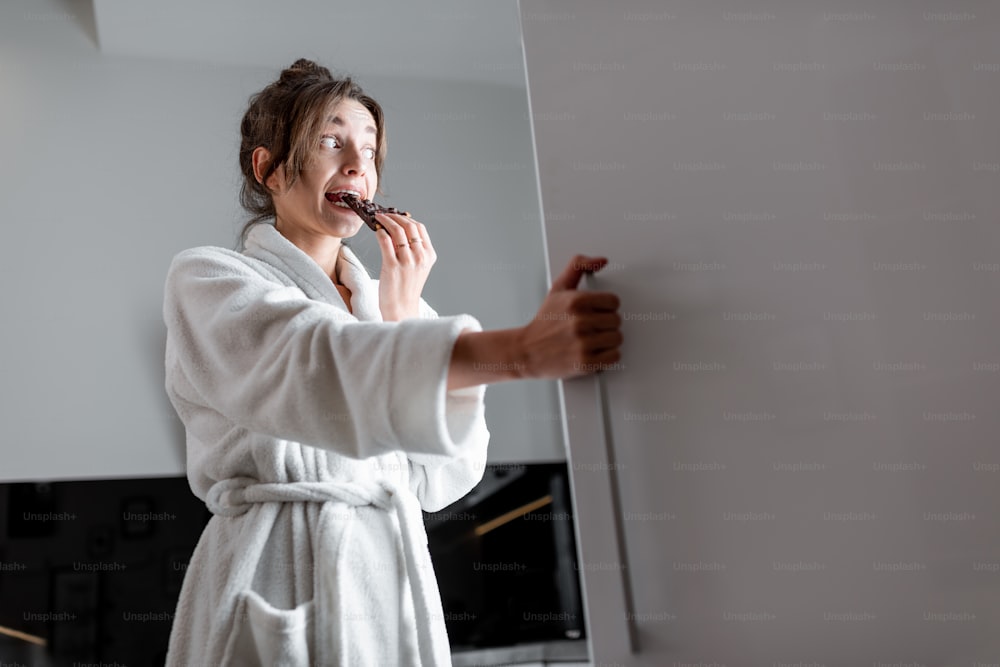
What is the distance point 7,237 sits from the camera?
1.88m

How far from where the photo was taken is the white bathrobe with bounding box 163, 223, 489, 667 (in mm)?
725

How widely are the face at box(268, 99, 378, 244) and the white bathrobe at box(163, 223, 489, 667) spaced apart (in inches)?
4.6

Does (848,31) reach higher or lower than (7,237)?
lower

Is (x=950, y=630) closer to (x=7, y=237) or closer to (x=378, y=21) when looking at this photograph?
(x=378, y=21)

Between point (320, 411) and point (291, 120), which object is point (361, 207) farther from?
point (320, 411)

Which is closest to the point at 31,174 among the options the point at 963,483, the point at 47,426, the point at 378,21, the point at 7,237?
the point at 7,237

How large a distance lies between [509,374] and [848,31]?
409mm

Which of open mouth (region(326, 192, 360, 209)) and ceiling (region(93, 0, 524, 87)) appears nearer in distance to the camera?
open mouth (region(326, 192, 360, 209))

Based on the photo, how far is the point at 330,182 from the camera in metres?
1.05

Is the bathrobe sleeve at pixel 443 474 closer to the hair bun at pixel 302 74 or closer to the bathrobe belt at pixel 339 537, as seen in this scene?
the bathrobe belt at pixel 339 537

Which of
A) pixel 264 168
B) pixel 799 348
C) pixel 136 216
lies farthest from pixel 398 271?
pixel 136 216

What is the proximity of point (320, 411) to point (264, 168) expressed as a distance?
50cm

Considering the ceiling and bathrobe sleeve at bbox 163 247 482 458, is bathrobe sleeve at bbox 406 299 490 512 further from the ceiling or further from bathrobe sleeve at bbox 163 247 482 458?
the ceiling

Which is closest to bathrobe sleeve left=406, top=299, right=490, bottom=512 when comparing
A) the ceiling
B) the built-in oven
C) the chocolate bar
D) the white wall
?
the chocolate bar
